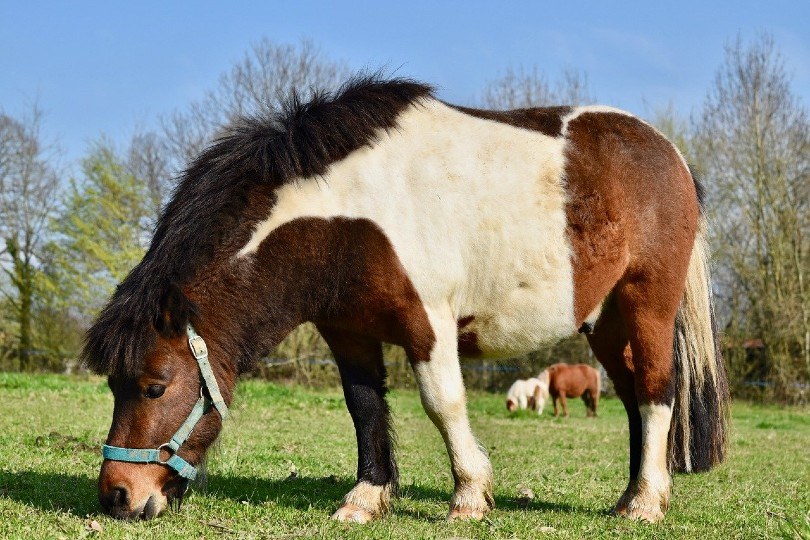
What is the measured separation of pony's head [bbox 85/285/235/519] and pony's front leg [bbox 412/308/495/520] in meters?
1.08

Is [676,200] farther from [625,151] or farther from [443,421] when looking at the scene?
[443,421]

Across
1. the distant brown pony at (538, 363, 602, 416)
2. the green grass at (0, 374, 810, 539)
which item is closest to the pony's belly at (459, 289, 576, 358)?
the green grass at (0, 374, 810, 539)

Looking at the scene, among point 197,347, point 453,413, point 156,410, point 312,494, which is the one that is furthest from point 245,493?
point 453,413

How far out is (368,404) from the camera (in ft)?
15.9

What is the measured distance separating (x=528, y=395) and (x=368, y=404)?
1389 cm

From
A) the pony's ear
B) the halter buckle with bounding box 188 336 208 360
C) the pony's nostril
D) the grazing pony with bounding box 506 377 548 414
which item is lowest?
the pony's nostril

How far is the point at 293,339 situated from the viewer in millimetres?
24141

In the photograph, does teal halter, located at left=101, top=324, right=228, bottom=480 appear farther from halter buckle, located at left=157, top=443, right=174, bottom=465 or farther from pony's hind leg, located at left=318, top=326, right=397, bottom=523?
pony's hind leg, located at left=318, top=326, right=397, bottom=523

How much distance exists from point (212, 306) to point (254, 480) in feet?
6.43

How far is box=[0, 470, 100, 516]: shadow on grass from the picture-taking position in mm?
4395

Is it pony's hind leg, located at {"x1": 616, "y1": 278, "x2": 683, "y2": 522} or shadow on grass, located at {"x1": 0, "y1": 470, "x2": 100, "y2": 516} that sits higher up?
pony's hind leg, located at {"x1": 616, "y1": 278, "x2": 683, "y2": 522}

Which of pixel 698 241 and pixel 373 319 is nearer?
pixel 373 319

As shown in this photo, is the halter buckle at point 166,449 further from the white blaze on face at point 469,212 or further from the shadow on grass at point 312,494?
the white blaze on face at point 469,212

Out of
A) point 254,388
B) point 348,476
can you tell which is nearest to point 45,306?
point 254,388
